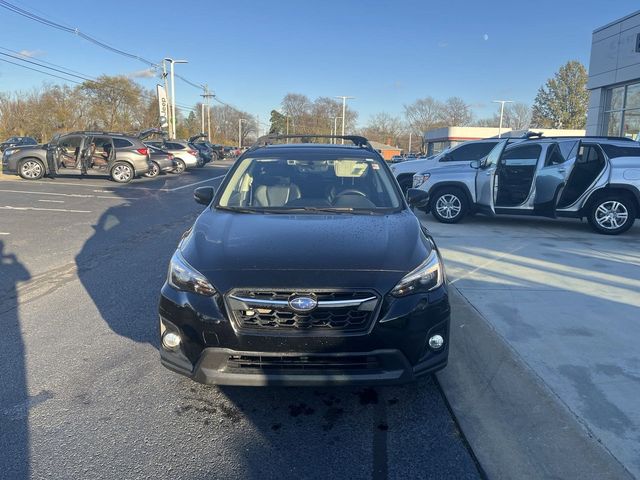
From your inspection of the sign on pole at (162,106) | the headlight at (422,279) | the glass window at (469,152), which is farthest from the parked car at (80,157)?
the sign on pole at (162,106)

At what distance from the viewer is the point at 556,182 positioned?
918 centimetres

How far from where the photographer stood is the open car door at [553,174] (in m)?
9.12

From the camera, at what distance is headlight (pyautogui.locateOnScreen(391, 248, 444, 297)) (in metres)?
2.80

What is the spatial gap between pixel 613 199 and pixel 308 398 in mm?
8135

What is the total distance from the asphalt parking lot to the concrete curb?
0.13 metres

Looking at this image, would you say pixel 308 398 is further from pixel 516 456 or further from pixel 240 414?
pixel 516 456

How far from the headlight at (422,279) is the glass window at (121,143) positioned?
18.6 meters

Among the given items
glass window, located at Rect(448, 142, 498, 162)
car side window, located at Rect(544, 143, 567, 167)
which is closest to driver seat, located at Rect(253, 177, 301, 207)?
car side window, located at Rect(544, 143, 567, 167)

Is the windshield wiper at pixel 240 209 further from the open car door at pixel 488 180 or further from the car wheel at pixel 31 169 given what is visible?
the car wheel at pixel 31 169

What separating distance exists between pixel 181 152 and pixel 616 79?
814 inches

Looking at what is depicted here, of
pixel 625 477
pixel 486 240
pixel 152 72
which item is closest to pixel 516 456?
pixel 625 477

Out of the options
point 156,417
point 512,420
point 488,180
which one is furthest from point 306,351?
point 488,180

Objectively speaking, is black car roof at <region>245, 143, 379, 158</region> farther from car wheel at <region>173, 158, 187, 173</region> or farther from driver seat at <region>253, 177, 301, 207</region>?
car wheel at <region>173, 158, 187, 173</region>

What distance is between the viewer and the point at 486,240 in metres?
8.28
